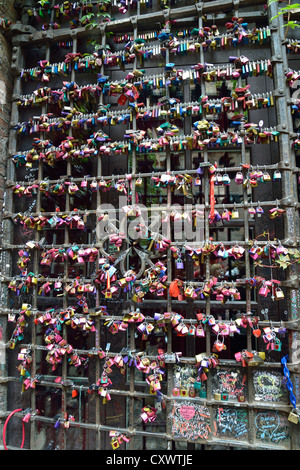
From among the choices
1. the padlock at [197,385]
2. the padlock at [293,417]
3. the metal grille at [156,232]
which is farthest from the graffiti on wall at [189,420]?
the padlock at [293,417]

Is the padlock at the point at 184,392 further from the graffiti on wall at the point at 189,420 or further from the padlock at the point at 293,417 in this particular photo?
the padlock at the point at 293,417

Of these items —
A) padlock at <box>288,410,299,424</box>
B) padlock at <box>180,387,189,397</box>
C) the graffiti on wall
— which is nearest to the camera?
padlock at <box>288,410,299,424</box>

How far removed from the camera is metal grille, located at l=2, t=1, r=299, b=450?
2.65m

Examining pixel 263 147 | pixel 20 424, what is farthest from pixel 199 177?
pixel 20 424

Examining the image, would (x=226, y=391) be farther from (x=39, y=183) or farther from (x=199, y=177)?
(x=39, y=183)

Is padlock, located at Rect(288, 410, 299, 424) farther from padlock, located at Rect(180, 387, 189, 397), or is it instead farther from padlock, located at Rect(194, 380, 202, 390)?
padlock, located at Rect(180, 387, 189, 397)

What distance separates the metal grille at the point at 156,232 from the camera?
8.68ft

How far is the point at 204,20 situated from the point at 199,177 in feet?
5.87

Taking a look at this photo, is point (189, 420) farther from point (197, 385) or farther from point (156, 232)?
point (156, 232)

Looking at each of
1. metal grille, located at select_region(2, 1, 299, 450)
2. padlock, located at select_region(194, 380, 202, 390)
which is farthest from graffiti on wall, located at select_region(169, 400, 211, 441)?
padlock, located at select_region(194, 380, 202, 390)

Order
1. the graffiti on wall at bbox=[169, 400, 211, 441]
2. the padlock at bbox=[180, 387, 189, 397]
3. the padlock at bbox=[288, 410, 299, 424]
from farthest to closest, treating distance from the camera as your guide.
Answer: the padlock at bbox=[180, 387, 189, 397] < the graffiti on wall at bbox=[169, 400, 211, 441] < the padlock at bbox=[288, 410, 299, 424]

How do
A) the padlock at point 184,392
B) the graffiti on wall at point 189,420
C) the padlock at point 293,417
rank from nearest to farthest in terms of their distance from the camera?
the padlock at point 293,417 → the graffiti on wall at point 189,420 → the padlock at point 184,392

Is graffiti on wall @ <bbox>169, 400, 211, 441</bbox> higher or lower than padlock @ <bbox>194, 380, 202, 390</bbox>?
lower

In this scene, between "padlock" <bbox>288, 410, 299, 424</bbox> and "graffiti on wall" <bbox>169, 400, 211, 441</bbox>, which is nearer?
"padlock" <bbox>288, 410, 299, 424</bbox>
